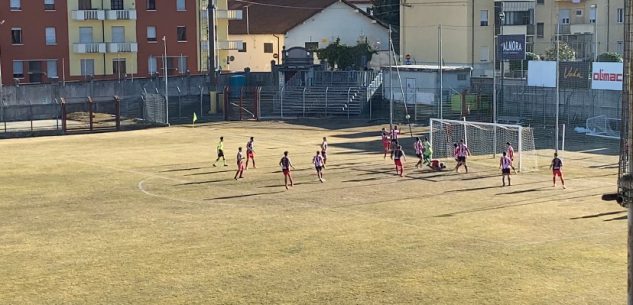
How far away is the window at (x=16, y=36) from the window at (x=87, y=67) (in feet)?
19.0

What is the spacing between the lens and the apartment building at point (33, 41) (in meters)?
74.0

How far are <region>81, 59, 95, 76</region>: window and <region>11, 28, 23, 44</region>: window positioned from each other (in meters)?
5.78

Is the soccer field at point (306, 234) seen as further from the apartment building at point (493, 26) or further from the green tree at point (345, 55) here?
the green tree at point (345, 55)

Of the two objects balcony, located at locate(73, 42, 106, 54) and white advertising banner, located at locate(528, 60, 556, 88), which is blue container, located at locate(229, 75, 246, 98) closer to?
balcony, located at locate(73, 42, 106, 54)

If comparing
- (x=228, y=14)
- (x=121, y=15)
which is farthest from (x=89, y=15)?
(x=228, y=14)

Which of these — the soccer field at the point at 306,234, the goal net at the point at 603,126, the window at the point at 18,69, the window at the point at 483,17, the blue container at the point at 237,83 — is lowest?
the soccer field at the point at 306,234

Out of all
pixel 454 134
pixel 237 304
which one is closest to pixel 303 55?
pixel 454 134

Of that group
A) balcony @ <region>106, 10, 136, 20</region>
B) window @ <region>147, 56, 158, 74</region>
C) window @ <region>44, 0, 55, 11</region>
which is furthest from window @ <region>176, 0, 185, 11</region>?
window @ <region>44, 0, 55, 11</region>

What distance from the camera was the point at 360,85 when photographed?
71375 mm

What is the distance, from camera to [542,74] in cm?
5981

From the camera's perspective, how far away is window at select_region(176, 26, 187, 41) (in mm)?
83188

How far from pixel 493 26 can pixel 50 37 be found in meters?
37.7

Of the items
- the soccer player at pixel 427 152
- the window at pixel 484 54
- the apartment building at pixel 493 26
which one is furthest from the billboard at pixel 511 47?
the soccer player at pixel 427 152

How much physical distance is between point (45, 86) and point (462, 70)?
99.5 ft
